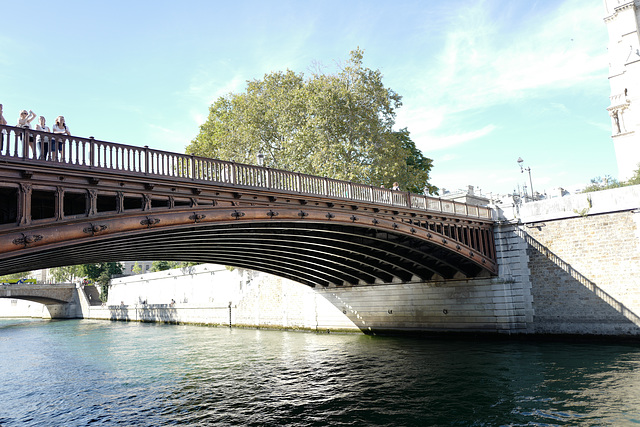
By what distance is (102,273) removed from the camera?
245ft

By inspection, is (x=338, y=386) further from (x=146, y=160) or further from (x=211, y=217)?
(x=146, y=160)

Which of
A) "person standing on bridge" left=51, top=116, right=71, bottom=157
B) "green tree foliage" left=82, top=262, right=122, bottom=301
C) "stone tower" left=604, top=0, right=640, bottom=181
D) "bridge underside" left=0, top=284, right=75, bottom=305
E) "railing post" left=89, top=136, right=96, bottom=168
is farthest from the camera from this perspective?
"green tree foliage" left=82, top=262, right=122, bottom=301

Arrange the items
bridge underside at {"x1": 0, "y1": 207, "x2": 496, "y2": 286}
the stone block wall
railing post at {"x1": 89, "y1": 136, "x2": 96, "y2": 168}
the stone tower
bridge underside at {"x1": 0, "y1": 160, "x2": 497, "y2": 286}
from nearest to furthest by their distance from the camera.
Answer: bridge underside at {"x1": 0, "y1": 160, "x2": 497, "y2": 286}
railing post at {"x1": 89, "y1": 136, "x2": 96, "y2": 168}
bridge underside at {"x1": 0, "y1": 207, "x2": 496, "y2": 286}
the stone block wall
the stone tower

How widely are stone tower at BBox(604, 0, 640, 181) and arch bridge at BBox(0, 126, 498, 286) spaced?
1637 inches

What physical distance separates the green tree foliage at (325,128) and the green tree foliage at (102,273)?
148 feet

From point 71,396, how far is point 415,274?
1798 centimetres

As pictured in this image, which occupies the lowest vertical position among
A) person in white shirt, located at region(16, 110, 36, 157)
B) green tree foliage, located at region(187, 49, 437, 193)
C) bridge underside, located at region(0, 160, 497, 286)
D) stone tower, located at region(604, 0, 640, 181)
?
bridge underside, located at region(0, 160, 497, 286)

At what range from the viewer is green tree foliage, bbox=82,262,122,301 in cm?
7212

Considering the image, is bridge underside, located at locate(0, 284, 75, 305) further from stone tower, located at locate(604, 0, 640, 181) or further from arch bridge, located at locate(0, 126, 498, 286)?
stone tower, located at locate(604, 0, 640, 181)

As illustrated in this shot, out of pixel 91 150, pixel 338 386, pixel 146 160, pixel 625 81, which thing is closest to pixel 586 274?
pixel 338 386

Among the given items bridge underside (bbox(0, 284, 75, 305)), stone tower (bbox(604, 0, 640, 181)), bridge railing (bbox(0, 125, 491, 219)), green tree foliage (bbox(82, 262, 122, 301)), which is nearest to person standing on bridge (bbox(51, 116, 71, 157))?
bridge railing (bbox(0, 125, 491, 219))

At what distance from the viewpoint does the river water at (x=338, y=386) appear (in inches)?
468

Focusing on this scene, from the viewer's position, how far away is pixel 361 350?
22500 millimetres

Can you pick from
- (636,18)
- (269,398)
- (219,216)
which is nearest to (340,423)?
(269,398)
